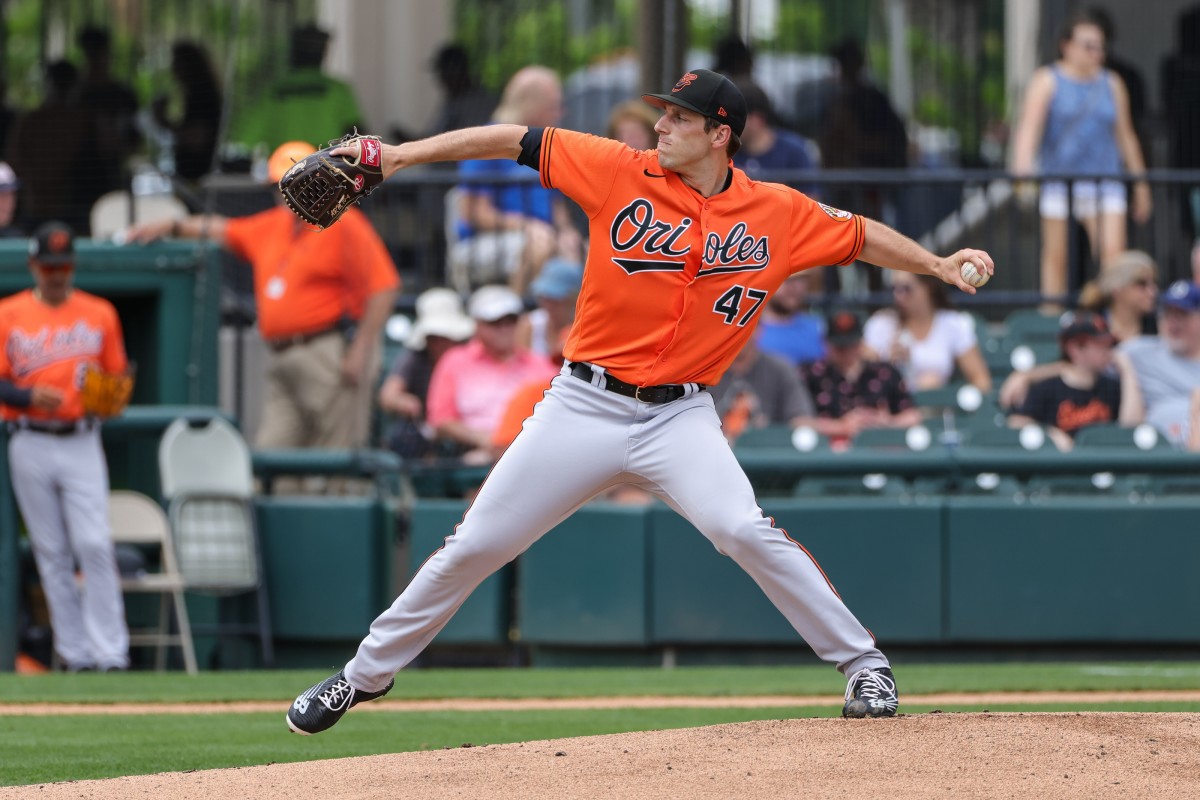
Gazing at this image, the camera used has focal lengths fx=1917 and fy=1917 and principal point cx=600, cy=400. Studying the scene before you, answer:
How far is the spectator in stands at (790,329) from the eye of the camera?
36.2 feet

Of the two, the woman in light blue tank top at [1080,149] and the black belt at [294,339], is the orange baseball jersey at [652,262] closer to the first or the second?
the black belt at [294,339]

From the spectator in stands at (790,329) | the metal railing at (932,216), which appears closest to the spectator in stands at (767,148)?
the metal railing at (932,216)

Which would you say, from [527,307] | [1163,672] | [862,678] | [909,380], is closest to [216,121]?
[527,307]

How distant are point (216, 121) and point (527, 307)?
299 cm

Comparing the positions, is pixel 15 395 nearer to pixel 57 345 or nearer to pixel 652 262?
pixel 57 345

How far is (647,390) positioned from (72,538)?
16.7 ft

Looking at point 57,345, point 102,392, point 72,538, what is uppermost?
point 57,345

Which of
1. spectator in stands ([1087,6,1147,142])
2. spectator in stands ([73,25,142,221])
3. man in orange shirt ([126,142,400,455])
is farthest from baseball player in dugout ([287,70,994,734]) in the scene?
spectator in stands ([1087,6,1147,142])

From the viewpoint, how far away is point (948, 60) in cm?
1472

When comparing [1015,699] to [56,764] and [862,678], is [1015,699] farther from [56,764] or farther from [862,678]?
[56,764]

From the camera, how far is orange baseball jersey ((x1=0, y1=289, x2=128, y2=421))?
32.0 ft

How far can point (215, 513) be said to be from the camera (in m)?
10.5

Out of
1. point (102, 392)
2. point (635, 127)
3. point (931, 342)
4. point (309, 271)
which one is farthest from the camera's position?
point (931, 342)

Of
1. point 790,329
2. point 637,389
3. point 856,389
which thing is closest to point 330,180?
point 637,389
